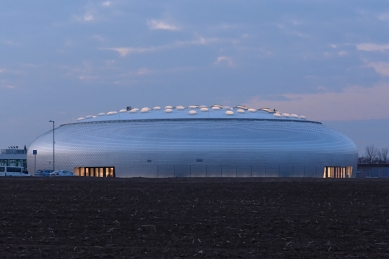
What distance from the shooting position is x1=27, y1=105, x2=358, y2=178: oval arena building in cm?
7269

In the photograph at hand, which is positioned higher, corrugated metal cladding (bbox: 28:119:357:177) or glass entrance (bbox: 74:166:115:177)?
corrugated metal cladding (bbox: 28:119:357:177)

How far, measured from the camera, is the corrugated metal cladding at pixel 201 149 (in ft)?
238

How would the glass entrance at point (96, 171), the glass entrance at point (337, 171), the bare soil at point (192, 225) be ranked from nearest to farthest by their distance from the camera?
the bare soil at point (192, 225), the glass entrance at point (96, 171), the glass entrance at point (337, 171)

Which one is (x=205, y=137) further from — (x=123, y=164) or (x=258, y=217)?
(x=258, y=217)

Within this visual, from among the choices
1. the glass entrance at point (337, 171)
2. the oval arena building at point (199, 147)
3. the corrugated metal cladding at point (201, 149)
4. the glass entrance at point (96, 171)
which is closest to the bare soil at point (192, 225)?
the corrugated metal cladding at point (201, 149)

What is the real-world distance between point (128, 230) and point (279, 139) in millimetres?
58729


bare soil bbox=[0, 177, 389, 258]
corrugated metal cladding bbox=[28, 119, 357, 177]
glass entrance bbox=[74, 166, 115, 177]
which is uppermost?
corrugated metal cladding bbox=[28, 119, 357, 177]

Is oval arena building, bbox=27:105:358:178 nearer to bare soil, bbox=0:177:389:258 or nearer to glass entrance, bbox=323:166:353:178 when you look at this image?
glass entrance, bbox=323:166:353:178

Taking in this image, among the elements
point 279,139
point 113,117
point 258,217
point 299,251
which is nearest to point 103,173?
point 113,117

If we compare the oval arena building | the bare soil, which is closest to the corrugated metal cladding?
the oval arena building

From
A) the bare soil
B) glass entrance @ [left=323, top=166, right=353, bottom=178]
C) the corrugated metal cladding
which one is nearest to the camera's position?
the bare soil

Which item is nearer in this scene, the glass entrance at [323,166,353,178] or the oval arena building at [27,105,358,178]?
the oval arena building at [27,105,358,178]

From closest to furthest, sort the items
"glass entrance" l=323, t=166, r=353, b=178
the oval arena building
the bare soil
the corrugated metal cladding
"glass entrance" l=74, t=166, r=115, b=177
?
the bare soil < the corrugated metal cladding < the oval arena building < "glass entrance" l=74, t=166, r=115, b=177 < "glass entrance" l=323, t=166, r=353, b=178

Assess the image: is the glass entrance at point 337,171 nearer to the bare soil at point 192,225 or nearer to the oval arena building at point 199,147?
the oval arena building at point 199,147
